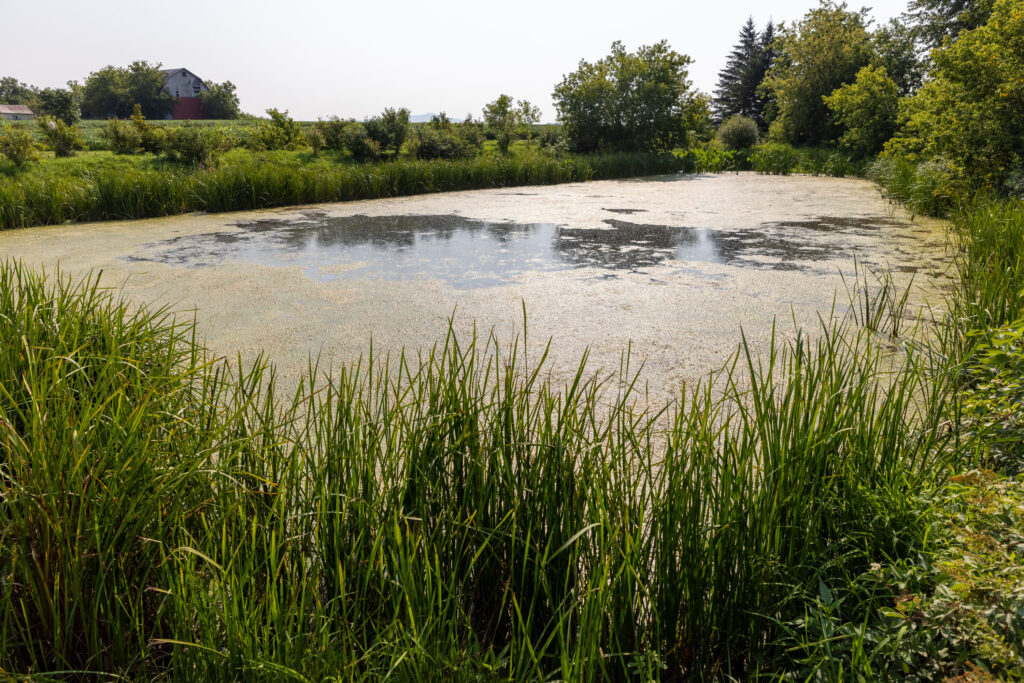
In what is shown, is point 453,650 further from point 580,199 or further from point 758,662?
point 580,199

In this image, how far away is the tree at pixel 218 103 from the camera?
3200cm

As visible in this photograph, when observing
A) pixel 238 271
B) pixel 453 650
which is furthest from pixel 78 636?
pixel 238 271

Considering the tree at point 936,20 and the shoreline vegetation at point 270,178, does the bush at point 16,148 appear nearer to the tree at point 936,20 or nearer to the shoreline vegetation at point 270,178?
the shoreline vegetation at point 270,178

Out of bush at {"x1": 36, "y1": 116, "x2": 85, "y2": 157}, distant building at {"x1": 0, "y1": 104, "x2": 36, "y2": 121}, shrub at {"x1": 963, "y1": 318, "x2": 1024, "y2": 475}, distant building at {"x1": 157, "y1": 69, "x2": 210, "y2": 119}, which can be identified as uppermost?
distant building at {"x1": 157, "y1": 69, "x2": 210, "y2": 119}

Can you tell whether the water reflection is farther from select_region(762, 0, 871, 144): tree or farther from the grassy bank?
select_region(762, 0, 871, 144): tree

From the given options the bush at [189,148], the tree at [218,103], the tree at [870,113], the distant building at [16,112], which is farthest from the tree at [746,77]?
the distant building at [16,112]

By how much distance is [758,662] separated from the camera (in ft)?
2.98

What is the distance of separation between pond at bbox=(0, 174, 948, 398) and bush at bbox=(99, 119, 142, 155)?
20.3ft

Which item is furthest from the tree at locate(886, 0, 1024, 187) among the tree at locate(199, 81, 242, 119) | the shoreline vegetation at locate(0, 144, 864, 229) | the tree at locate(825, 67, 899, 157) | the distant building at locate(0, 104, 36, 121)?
the distant building at locate(0, 104, 36, 121)

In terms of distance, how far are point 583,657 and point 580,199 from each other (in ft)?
23.4

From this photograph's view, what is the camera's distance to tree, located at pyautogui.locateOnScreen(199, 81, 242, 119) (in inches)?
1260

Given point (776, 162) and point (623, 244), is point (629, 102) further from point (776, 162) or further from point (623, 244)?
point (623, 244)

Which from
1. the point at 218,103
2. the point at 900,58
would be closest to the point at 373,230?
the point at 900,58

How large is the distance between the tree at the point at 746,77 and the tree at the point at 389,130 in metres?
16.7
